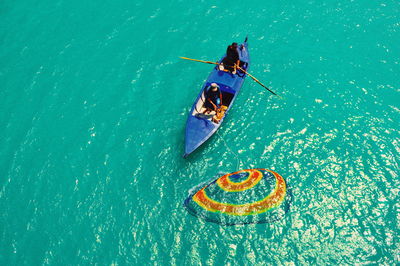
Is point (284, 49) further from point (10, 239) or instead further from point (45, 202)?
point (10, 239)

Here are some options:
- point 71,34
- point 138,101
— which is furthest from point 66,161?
point 71,34

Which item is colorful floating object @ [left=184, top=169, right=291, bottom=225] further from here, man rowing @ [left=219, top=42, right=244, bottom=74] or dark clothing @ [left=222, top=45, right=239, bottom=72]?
dark clothing @ [left=222, top=45, right=239, bottom=72]

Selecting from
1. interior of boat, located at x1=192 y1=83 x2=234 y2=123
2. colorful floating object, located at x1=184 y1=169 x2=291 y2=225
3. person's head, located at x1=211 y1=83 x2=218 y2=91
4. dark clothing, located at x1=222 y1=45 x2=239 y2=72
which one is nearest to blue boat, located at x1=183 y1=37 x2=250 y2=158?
interior of boat, located at x1=192 y1=83 x2=234 y2=123

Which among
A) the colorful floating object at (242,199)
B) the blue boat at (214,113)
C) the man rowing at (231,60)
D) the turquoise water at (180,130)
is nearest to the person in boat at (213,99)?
the blue boat at (214,113)

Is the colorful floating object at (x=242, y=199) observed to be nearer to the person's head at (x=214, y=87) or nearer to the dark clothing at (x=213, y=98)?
the dark clothing at (x=213, y=98)

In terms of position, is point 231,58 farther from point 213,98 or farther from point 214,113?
point 214,113
